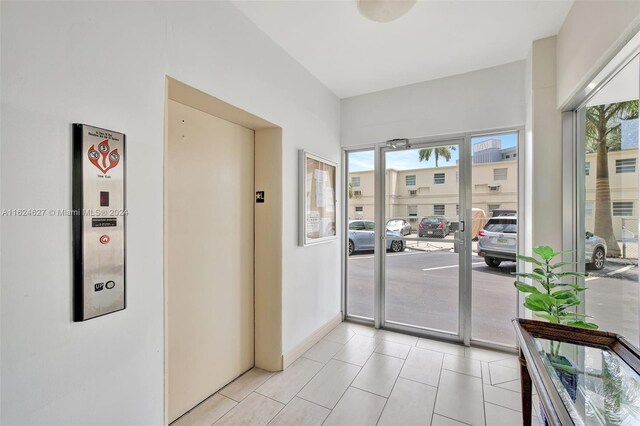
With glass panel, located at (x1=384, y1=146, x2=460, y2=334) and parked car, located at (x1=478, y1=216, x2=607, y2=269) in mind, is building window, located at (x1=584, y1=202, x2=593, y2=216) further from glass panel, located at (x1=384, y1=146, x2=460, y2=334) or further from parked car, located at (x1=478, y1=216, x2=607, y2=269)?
glass panel, located at (x1=384, y1=146, x2=460, y2=334)

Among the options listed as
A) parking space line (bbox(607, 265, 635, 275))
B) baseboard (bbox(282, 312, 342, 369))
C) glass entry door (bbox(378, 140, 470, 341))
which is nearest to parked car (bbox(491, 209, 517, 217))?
glass entry door (bbox(378, 140, 470, 341))

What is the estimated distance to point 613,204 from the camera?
165 cm

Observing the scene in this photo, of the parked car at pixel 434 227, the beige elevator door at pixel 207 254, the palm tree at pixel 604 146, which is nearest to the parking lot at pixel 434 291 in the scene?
the parked car at pixel 434 227

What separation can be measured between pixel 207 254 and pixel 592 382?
217 centimetres

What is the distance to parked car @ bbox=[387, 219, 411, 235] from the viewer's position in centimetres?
324

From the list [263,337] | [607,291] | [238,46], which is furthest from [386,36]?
[263,337]

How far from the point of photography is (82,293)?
114cm

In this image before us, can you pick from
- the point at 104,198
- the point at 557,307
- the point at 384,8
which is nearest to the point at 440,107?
the point at 384,8

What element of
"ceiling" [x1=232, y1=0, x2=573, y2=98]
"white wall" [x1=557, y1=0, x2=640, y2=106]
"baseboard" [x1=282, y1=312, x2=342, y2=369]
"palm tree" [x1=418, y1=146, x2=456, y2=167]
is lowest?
"baseboard" [x1=282, y1=312, x2=342, y2=369]

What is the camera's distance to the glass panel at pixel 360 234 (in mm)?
3438

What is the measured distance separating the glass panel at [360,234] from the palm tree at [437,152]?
0.57 meters

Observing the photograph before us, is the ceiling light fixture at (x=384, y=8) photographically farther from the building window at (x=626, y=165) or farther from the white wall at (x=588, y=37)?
the building window at (x=626, y=165)

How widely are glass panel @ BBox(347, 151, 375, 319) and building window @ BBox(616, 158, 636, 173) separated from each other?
6.84 feet

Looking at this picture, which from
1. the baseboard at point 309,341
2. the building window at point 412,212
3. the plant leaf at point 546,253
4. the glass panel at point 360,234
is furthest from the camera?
the glass panel at point 360,234
